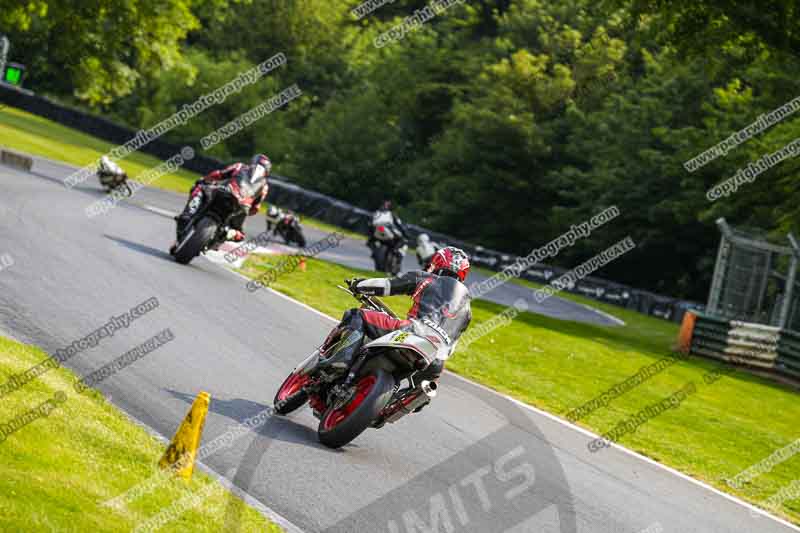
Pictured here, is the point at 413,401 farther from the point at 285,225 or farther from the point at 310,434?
the point at 285,225

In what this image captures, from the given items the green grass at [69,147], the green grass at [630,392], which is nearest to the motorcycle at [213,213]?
the green grass at [630,392]

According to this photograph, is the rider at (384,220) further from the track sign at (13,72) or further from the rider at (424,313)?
the rider at (424,313)

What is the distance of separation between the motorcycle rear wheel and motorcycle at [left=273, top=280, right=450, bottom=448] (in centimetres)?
762

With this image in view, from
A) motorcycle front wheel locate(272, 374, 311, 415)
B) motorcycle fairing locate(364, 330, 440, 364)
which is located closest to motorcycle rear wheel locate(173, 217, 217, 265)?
motorcycle front wheel locate(272, 374, 311, 415)

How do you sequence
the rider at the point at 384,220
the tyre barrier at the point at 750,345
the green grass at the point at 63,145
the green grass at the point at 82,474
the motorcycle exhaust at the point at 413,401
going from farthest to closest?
1. the green grass at the point at 63,145
2. the rider at the point at 384,220
3. the tyre barrier at the point at 750,345
4. the motorcycle exhaust at the point at 413,401
5. the green grass at the point at 82,474

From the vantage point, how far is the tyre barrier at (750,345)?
75.5 ft

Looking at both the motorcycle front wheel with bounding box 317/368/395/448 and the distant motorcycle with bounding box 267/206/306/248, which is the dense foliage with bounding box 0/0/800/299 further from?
the motorcycle front wheel with bounding box 317/368/395/448

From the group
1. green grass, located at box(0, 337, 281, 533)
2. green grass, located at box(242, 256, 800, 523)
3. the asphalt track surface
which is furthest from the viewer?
green grass, located at box(242, 256, 800, 523)

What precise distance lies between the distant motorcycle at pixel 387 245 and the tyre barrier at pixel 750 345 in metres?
6.26

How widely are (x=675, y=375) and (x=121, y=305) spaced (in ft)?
34.4

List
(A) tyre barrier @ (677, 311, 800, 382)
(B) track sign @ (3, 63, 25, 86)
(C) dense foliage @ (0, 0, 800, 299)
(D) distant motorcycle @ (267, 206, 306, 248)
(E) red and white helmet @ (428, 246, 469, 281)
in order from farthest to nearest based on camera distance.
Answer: (C) dense foliage @ (0, 0, 800, 299) < (D) distant motorcycle @ (267, 206, 306, 248) < (B) track sign @ (3, 63, 25, 86) < (A) tyre barrier @ (677, 311, 800, 382) < (E) red and white helmet @ (428, 246, 469, 281)

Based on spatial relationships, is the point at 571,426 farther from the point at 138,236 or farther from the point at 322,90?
the point at 322,90

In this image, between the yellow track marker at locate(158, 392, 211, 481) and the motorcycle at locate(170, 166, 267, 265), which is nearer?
the yellow track marker at locate(158, 392, 211, 481)

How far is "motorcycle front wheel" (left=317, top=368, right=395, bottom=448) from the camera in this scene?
8.82m
